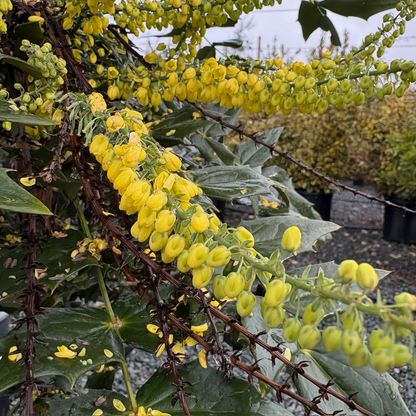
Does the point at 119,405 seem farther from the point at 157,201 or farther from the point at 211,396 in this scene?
the point at 157,201

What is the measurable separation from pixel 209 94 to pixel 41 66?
18 centimetres

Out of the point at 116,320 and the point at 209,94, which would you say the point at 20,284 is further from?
the point at 209,94

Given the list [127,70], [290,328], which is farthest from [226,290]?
[127,70]

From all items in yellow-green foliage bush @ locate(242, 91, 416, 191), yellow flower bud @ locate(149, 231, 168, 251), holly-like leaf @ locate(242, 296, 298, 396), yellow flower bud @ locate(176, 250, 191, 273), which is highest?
yellow flower bud @ locate(149, 231, 168, 251)

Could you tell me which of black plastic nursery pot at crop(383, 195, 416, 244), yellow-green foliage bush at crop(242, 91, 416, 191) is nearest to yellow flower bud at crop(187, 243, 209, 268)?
black plastic nursery pot at crop(383, 195, 416, 244)

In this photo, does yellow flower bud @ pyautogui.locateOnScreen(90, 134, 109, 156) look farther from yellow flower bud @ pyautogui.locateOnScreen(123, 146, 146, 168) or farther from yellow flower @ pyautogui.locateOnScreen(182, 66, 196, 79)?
yellow flower @ pyautogui.locateOnScreen(182, 66, 196, 79)

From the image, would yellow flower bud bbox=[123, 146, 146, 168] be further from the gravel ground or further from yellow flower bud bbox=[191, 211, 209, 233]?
the gravel ground

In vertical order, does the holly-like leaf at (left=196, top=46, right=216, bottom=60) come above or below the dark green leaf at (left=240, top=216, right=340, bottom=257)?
above

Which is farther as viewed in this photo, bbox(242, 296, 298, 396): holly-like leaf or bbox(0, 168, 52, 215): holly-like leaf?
bbox(242, 296, 298, 396): holly-like leaf

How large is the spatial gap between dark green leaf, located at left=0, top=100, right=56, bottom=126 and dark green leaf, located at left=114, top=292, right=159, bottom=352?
0.20 meters

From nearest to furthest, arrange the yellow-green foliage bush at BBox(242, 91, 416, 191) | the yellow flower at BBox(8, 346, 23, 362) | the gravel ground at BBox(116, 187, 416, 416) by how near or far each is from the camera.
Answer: the yellow flower at BBox(8, 346, 23, 362)
the gravel ground at BBox(116, 187, 416, 416)
the yellow-green foliage bush at BBox(242, 91, 416, 191)

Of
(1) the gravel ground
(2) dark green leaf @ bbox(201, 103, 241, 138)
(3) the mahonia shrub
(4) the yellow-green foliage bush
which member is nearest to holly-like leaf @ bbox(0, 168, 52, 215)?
(3) the mahonia shrub

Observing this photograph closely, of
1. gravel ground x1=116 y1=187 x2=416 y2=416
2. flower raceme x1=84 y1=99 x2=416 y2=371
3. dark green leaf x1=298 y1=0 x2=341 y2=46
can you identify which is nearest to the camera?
flower raceme x1=84 y1=99 x2=416 y2=371

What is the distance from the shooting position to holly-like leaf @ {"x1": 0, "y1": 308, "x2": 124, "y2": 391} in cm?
40
